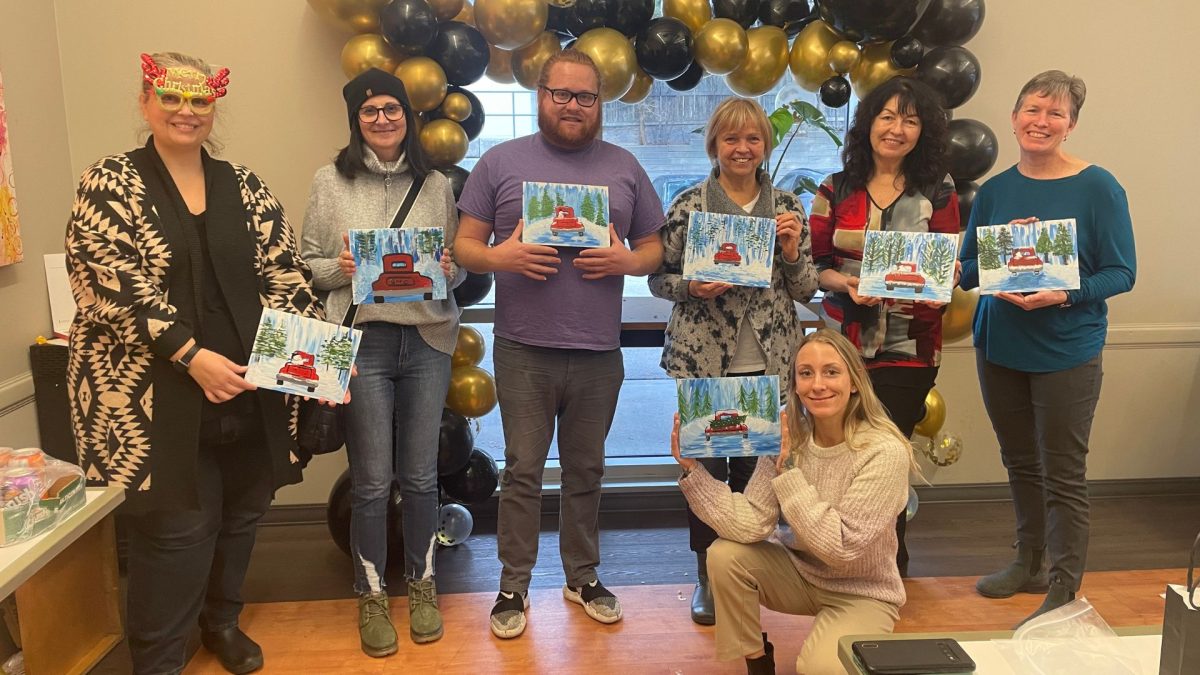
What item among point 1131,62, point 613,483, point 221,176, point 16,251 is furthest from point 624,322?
point 1131,62

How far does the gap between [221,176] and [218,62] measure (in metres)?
1.34

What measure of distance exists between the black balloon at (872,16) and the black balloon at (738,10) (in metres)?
0.25

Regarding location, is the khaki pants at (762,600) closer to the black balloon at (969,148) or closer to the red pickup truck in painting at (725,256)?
the red pickup truck in painting at (725,256)

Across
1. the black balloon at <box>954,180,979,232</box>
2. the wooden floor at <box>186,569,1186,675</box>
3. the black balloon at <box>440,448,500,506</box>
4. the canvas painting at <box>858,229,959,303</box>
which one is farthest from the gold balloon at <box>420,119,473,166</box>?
the black balloon at <box>954,180,979,232</box>

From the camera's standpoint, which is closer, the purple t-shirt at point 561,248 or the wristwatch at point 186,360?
the wristwatch at point 186,360

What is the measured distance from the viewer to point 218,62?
11.0 feet

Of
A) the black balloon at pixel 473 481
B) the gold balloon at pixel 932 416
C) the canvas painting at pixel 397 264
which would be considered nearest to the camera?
the canvas painting at pixel 397 264

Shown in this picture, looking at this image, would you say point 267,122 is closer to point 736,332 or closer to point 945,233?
point 736,332

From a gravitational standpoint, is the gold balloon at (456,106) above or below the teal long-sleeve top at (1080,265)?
above

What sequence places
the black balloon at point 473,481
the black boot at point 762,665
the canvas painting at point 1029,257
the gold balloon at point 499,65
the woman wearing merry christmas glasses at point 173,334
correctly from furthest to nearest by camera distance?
the black balloon at point 473,481 < the gold balloon at point 499,65 < the canvas painting at point 1029,257 < the black boot at point 762,665 < the woman wearing merry christmas glasses at point 173,334

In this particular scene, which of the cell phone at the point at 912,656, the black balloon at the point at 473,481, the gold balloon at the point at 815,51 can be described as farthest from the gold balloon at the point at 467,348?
the cell phone at the point at 912,656

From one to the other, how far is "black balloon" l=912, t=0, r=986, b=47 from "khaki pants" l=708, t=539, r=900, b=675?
1.98 meters

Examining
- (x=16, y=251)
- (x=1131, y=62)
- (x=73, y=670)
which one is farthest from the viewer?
(x=1131, y=62)

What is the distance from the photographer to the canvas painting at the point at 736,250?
2561mm
